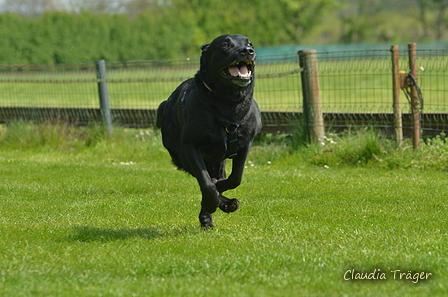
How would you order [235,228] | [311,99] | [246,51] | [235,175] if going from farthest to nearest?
[311,99]
[235,228]
[235,175]
[246,51]

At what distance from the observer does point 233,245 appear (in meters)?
5.08

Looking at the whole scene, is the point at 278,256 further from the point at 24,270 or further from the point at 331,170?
the point at 331,170

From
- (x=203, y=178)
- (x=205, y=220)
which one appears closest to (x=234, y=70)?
(x=203, y=178)

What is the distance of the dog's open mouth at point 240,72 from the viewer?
4.94 meters

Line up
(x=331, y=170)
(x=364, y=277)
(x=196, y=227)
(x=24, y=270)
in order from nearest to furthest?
(x=364, y=277) → (x=24, y=270) → (x=196, y=227) → (x=331, y=170)

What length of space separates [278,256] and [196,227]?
1403mm

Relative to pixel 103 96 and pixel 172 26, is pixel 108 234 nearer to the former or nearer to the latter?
pixel 103 96

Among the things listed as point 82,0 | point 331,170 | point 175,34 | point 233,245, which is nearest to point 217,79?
point 233,245

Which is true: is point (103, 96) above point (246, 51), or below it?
below

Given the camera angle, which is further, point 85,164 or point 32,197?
point 85,164

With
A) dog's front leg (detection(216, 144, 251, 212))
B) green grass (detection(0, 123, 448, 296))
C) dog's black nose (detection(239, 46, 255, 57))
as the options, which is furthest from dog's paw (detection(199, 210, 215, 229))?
dog's black nose (detection(239, 46, 255, 57))

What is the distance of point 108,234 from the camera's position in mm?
5578

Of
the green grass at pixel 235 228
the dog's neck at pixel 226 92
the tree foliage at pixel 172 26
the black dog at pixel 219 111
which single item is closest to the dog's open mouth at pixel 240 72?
the black dog at pixel 219 111

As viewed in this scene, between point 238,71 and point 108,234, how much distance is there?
1.83m
